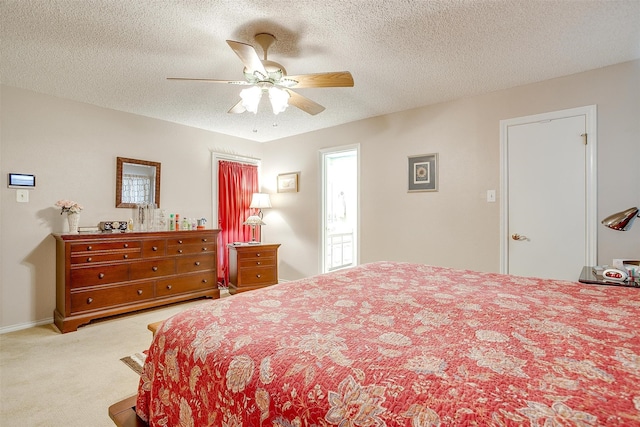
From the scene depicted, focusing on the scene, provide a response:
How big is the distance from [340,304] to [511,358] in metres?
0.70

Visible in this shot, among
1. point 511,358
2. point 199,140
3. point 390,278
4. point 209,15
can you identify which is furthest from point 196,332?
point 199,140

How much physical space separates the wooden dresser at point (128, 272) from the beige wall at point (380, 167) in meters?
0.39

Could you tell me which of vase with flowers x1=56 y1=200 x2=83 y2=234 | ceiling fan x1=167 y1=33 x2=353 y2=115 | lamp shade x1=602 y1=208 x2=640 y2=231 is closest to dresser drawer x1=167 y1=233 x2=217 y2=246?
vase with flowers x1=56 y1=200 x2=83 y2=234

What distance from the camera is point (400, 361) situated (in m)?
0.82

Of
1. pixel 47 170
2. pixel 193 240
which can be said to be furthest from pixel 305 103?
pixel 47 170

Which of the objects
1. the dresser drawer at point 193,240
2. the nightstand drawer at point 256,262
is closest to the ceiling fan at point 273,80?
the dresser drawer at point 193,240

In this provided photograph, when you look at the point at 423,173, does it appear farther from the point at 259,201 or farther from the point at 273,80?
the point at 259,201

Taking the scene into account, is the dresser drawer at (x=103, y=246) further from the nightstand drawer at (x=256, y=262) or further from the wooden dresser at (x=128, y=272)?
the nightstand drawer at (x=256, y=262)

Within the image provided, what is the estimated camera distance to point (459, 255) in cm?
339

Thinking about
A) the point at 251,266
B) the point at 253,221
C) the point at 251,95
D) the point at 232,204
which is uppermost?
the point at 251,95

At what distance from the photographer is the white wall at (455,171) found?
8.45 feet

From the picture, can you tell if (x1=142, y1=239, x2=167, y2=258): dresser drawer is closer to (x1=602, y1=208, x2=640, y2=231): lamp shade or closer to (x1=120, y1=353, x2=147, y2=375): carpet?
(x1=120, y1=353, x2=147, y2=375): carpet

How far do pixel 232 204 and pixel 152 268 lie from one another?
165 centimetres

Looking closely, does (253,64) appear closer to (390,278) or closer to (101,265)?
(390,278)
